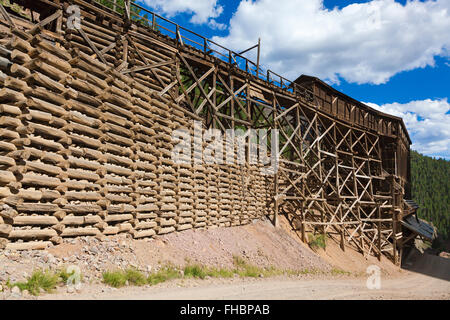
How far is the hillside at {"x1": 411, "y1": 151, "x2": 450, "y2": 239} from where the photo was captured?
75.1 meters

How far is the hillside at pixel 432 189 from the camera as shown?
75125 mm

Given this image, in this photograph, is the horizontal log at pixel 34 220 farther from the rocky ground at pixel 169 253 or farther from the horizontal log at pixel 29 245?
the rocky ground at pixel 169 253

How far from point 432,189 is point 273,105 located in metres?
94.3

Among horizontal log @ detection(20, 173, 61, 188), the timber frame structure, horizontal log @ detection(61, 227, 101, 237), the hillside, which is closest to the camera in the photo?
horizontal log @ detection(20, 173, 61, 188)

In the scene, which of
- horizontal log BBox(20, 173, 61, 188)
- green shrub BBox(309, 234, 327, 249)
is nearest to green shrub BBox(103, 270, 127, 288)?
horizontal log BBox(20, 173, 61, 188)

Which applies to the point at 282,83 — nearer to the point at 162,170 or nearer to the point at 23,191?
the point at 162,170

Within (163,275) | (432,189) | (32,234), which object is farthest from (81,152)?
(432,189)

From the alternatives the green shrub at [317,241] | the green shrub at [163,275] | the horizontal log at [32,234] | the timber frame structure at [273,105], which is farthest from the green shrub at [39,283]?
the green shrub at [317,241]

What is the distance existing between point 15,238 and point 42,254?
0.57 meters

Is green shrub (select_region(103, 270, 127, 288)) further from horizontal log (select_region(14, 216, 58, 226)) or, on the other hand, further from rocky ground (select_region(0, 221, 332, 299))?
horizontal log (select_region(14, 216, 58, 226))

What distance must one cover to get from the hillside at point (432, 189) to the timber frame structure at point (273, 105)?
5025cm

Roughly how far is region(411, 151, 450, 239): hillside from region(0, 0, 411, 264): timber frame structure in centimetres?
5025

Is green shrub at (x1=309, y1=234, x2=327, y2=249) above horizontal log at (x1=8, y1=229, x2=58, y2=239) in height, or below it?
below

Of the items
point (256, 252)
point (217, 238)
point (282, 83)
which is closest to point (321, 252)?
point (256, 252)
